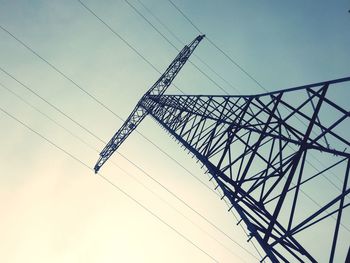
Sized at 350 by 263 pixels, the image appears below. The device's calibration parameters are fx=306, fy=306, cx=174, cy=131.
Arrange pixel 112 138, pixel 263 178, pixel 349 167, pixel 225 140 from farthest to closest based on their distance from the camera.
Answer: pixel 112 138, pixel 225 140, pixel 263 178, pixel 349 167

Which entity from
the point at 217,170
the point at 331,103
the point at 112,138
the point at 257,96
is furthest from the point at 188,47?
the point at 331,103

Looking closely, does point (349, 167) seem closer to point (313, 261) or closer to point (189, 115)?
point (313, 261)

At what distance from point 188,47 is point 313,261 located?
13.3 metres

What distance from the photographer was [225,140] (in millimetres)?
8078

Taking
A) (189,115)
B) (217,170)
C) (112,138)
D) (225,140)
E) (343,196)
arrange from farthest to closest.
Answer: (112,138)
(189,115)
(225,140)
(217,170)
(343,196)

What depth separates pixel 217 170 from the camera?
7348mm

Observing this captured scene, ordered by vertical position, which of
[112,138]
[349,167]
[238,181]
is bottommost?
[112,138]

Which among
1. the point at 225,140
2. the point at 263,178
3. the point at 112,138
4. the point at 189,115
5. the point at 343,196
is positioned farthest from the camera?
the point at 112,138

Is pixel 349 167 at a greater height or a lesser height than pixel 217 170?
greater

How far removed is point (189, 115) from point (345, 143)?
634cm

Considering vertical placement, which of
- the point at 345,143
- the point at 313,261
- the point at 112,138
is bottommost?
the point at 112,138

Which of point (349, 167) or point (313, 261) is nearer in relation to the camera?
point (313, 261)

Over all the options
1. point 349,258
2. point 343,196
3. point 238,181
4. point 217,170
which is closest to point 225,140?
point 217,170

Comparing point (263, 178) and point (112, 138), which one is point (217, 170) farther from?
point (112, 138)
